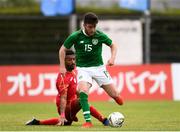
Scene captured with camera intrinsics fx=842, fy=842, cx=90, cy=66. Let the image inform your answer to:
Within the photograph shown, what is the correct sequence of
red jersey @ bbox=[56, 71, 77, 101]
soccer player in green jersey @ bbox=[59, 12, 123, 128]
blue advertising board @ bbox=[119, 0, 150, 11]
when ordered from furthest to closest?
blue advertising board @ bbox=[119, 0, 150, 11], red jersey @ bbox=[56, 71, 77, 101], soccer player in green jersey @ bbox=[59, 12, 123, 128]

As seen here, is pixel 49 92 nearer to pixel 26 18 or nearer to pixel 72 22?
pixel 72 22

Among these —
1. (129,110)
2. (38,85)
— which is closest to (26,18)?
(38,85)

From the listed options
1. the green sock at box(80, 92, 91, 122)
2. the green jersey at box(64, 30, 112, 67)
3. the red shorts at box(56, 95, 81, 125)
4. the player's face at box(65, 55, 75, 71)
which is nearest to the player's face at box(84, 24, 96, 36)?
the green jersey at box(64, 30, 112, 67)

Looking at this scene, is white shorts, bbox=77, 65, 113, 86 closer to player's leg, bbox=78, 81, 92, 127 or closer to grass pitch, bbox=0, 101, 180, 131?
player's leg, bbox=78, 81, 92, 127

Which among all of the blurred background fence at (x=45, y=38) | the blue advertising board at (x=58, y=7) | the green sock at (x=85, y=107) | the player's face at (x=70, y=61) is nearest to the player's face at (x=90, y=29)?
the player's face at (x=70, y=61)

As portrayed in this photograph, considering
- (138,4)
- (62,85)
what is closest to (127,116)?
(62,85)

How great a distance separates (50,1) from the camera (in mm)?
36094

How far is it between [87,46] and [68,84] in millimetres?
1070

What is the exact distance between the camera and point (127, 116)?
70.1 ft

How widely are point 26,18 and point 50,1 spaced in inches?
153

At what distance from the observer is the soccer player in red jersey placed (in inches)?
695

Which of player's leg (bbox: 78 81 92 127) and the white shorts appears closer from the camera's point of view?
player's leg (bbox: 78 81 92 127)

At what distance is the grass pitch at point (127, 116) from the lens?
1681 centimetres

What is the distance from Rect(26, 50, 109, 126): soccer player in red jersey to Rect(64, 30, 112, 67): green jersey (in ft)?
1.49
